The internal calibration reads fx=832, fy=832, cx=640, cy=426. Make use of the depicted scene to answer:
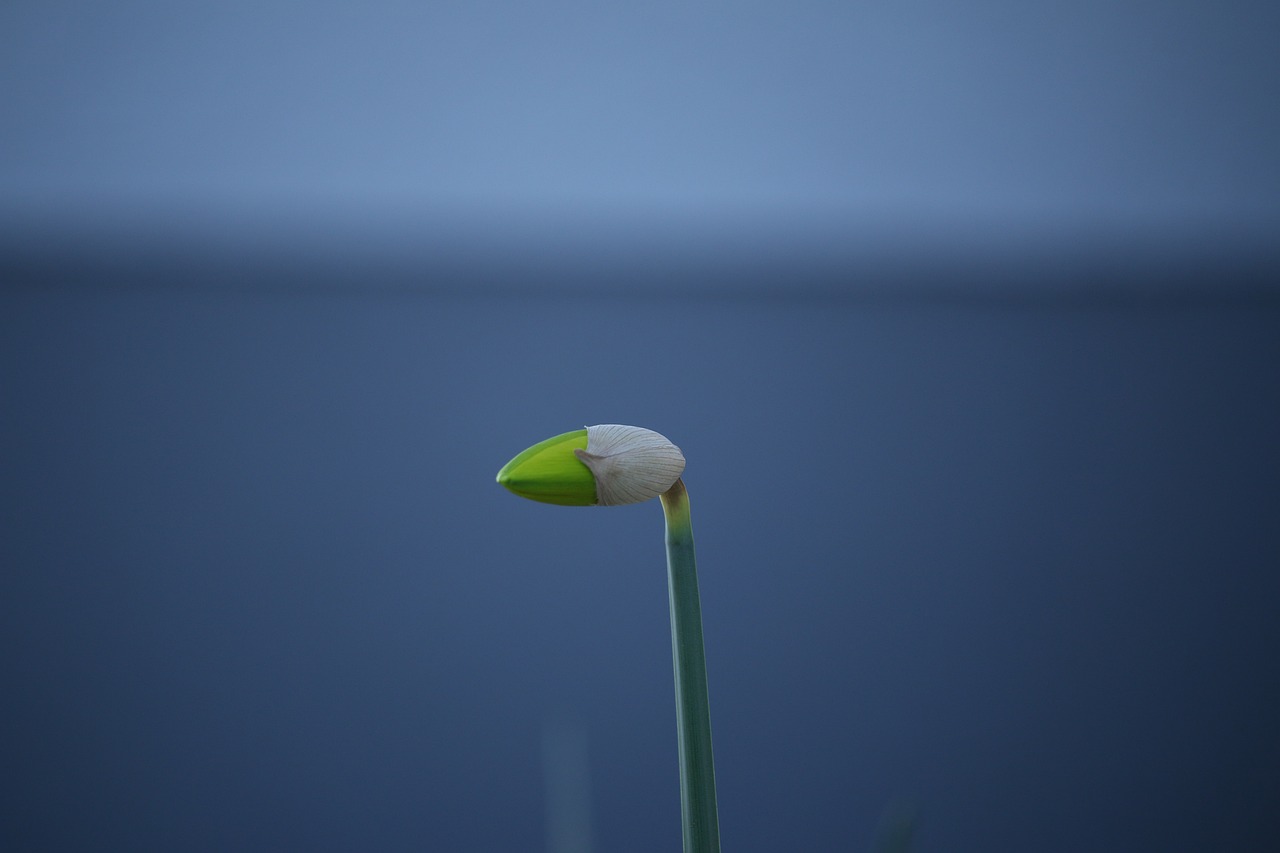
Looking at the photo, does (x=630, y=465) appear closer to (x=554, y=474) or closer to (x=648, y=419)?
(x=554, y=474)

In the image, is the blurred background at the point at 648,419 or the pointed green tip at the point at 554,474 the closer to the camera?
the pointed green tip at the point at 554,474

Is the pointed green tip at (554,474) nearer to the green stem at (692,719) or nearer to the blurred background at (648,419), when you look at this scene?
the green stem at (692,719)

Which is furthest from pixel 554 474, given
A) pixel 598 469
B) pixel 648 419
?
pixel 648 419

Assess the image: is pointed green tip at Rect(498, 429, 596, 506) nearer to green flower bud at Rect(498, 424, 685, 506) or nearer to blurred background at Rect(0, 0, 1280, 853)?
green flower bud at Rect(498, 424, 685, 506)

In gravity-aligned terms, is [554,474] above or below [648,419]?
below

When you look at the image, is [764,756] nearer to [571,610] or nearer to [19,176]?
[571,610]

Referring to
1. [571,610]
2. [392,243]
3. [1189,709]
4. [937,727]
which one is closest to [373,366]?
[392,243]

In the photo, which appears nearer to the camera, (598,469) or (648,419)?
(598,469)

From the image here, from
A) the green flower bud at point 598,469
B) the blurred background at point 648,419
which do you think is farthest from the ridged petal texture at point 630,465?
the blurred background at point 648,419
